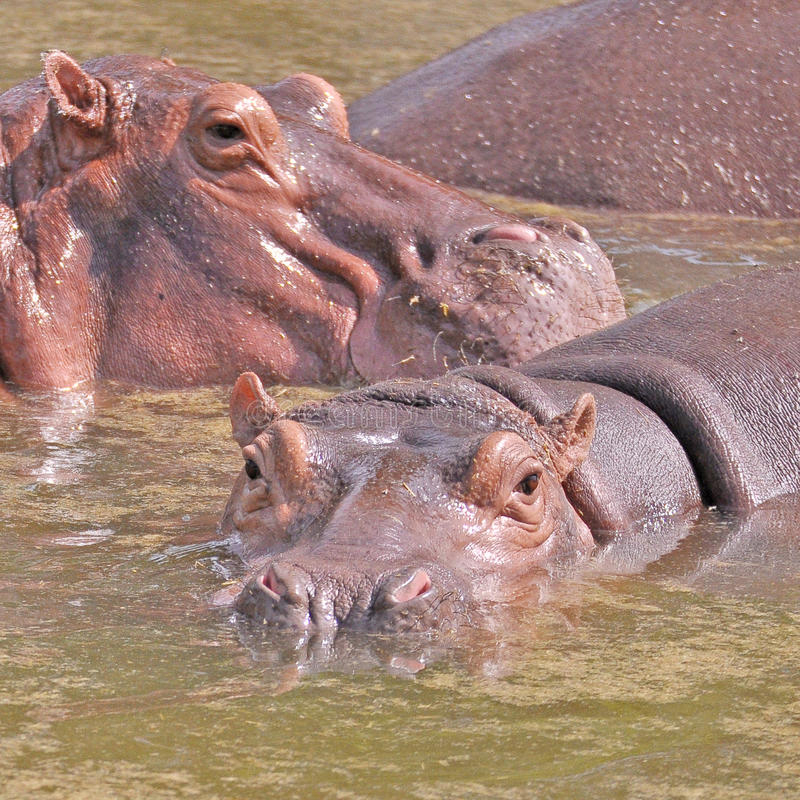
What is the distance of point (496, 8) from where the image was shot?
14453 millimetres

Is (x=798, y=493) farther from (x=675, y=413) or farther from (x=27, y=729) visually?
(x=27, y=729)

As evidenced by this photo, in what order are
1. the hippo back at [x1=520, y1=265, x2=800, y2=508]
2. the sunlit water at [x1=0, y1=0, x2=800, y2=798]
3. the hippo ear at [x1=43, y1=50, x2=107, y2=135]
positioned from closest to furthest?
the sunlit water at [x1=0, y1=0, x2=800, y2=798] → the hippo back at [x1=520, y1=265, x2=800, y2=508] → the hippo ear at [x1=43, y1=50, x2=107, y2=135]

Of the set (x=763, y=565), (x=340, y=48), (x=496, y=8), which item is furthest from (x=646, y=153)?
(x=496, y=8)

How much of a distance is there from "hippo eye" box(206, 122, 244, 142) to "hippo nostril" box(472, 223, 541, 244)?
896mm

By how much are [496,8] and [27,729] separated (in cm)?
1223

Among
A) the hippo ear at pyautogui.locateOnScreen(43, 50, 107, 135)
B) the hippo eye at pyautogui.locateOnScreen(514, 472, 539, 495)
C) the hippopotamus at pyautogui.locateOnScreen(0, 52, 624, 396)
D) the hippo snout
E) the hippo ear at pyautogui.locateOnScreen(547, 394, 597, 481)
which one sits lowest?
the hippo snout

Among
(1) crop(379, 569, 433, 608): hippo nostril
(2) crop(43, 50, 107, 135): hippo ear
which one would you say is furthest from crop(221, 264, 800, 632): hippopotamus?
(2) crop(43, 50, 107, 135): hippo ear

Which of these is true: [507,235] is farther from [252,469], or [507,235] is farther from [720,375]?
A: [252,469]

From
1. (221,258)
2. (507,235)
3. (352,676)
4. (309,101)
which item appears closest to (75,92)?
(221,258)

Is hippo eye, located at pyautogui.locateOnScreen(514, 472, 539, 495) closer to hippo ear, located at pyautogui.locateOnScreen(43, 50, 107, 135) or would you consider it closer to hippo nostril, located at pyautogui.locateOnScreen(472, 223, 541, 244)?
hippo nostril, located at pyautogui.locateOnScreen(472, 223, 541, 244)

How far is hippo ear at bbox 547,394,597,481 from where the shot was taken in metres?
4.30

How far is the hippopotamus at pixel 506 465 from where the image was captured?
354cm

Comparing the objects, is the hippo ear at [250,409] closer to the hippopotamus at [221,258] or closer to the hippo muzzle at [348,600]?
the hippo muzzle at [348,600]

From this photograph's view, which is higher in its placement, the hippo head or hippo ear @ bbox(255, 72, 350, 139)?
hippo ear @ bbox(255, 72, 350, 139)
